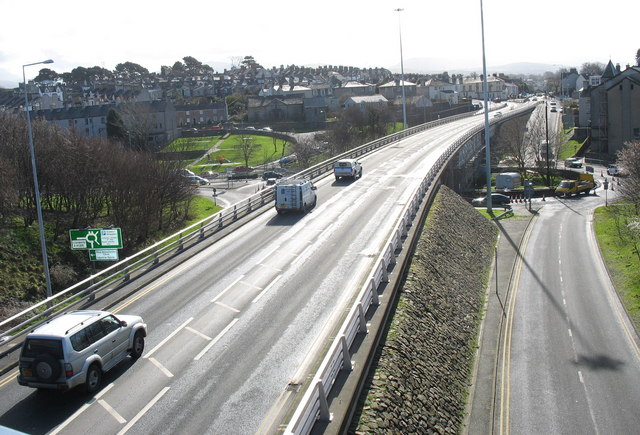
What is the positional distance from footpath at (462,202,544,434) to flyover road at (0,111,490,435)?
5.07 metres

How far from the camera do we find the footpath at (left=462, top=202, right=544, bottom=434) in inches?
719

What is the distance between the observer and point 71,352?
42.9 feet

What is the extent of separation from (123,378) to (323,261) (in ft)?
35.5

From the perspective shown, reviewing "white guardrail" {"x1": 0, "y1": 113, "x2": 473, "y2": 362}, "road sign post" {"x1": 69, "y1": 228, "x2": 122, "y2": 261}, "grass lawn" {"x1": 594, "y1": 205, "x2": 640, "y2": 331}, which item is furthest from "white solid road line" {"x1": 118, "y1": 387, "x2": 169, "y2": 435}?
"grass lawn" {"x1": 594, "y1": 205, "x2": 640, "y2": 331}

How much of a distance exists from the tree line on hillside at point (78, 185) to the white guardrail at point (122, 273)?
663cm

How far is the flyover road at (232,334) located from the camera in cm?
1265

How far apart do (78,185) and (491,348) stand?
1004 inches

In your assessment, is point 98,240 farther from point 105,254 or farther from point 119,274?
point 119,274

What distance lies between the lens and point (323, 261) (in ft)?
78.6

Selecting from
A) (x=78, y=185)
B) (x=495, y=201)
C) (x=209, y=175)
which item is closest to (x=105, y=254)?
(x=78, y=185)

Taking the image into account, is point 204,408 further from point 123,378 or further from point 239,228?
point 239,228

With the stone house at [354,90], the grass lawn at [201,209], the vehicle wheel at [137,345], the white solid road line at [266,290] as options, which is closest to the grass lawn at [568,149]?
the grass lawn at [201,209]

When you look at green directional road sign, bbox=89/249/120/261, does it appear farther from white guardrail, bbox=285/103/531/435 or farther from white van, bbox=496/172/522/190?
white van, bbox=496/172/522/190

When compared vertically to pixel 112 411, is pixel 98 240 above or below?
above
